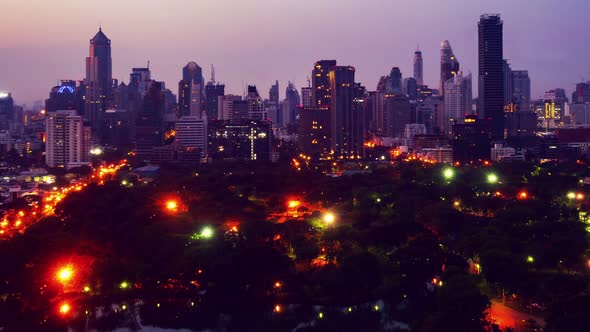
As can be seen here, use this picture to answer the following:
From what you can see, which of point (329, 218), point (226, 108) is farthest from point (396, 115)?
point (329, 218)

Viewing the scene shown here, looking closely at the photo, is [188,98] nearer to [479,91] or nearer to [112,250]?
[479,91]

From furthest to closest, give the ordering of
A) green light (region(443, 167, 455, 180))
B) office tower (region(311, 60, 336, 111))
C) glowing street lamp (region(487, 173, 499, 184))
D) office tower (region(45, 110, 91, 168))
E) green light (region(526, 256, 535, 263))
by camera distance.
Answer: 1. office tower (region(311, 60, 336, 111))
2. office tower (region(45, 110, 91, 168))
3. green light (region(443, 167, 455, 180))
4. glowing street lamp (region(487, 173, 499, 184))
5. green light (region(526, 256, 535, 263))

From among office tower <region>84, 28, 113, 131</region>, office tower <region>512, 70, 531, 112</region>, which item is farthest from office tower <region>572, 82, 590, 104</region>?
office tower <region>84, 28, 113, 131</region>

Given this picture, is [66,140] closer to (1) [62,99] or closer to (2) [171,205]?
(2) [171,205]

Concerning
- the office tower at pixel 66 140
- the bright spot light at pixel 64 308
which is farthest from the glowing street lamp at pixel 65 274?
the office tower at pixel 66 140


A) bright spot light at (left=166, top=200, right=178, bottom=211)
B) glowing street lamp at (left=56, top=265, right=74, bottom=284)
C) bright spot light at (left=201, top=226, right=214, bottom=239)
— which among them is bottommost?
glowing street lamp at (left=56, top=265, right=74, bottom=284)

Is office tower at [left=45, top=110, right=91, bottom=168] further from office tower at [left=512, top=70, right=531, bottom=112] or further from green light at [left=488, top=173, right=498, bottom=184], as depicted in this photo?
office tower at [left=512, top=70, right=531, bottom=112]
